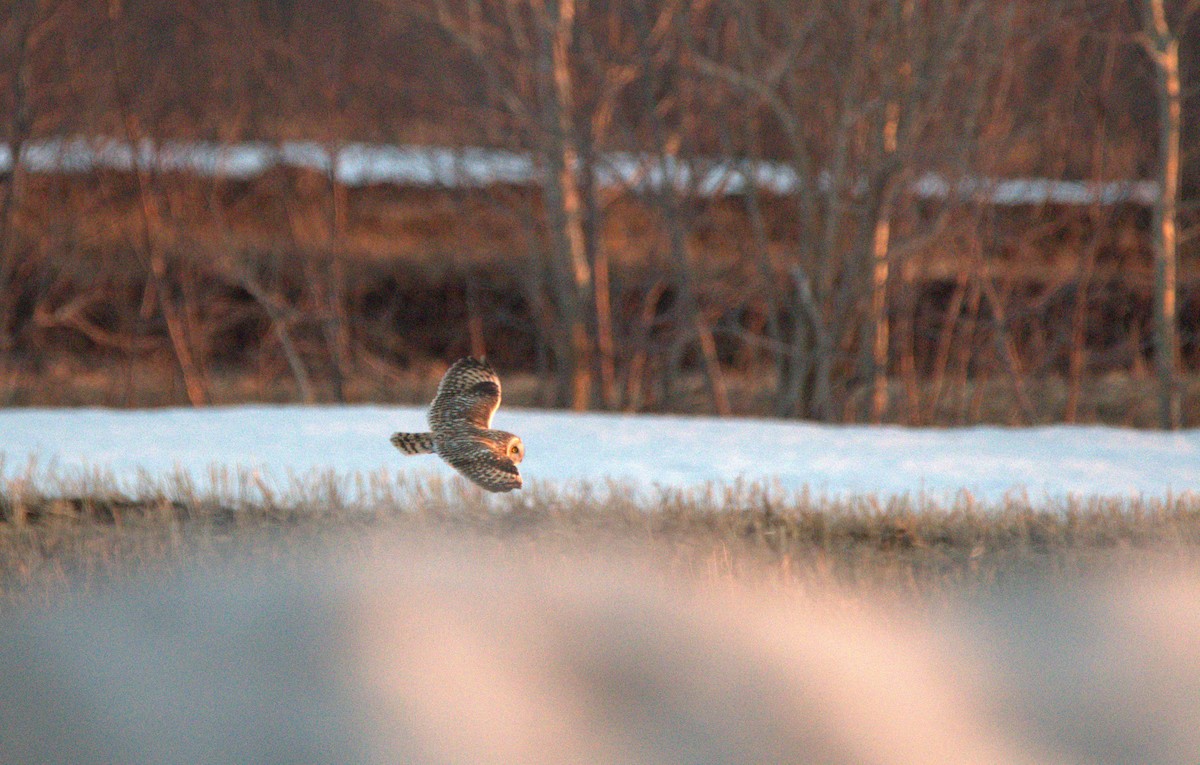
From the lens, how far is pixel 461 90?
10.1 m

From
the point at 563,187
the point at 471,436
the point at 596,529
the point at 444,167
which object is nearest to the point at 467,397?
the point at 471,436

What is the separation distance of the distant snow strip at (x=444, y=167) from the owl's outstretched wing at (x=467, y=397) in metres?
5.18

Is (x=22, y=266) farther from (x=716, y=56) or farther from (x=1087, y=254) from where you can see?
(x=1087, y=254)

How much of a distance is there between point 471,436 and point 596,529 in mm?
1332

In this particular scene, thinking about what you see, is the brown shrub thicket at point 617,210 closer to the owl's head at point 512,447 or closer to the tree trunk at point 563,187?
the tree trunk at point 563,187

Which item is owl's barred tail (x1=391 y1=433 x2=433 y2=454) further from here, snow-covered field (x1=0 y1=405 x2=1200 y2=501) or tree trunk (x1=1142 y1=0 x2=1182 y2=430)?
tree trunk (x1=1142 y1=0 x2=1182 y2=430)

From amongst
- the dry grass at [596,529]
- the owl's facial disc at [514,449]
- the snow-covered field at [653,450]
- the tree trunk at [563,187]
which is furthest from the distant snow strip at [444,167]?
the owl's facial disc at [514,449]

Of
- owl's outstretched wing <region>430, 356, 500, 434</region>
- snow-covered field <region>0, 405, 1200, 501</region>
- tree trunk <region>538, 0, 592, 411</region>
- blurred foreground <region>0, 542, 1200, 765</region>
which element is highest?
tree trunk <region>538, 0, 592, 411</region>

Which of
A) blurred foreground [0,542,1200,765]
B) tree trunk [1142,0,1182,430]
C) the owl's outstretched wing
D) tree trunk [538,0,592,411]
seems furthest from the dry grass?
tree trunk [538,0,592,411]

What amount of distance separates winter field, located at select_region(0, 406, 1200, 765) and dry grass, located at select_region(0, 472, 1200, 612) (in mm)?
17

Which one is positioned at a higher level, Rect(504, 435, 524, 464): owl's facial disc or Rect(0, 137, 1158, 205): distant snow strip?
Rect(0, 137, 1158, 205): distant snow strip

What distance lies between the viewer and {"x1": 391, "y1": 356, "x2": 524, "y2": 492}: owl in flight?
328 cm

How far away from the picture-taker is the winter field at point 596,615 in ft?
11.2

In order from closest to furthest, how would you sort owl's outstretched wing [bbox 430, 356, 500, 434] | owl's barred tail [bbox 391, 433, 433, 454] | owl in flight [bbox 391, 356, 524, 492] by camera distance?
owl in flight [bbox 391, 356, 524, 492] < owl's barred tail [bbox 391, 433, 433, 454] < owl's outstretched wing [bbox 430, 356, 500, 434]
